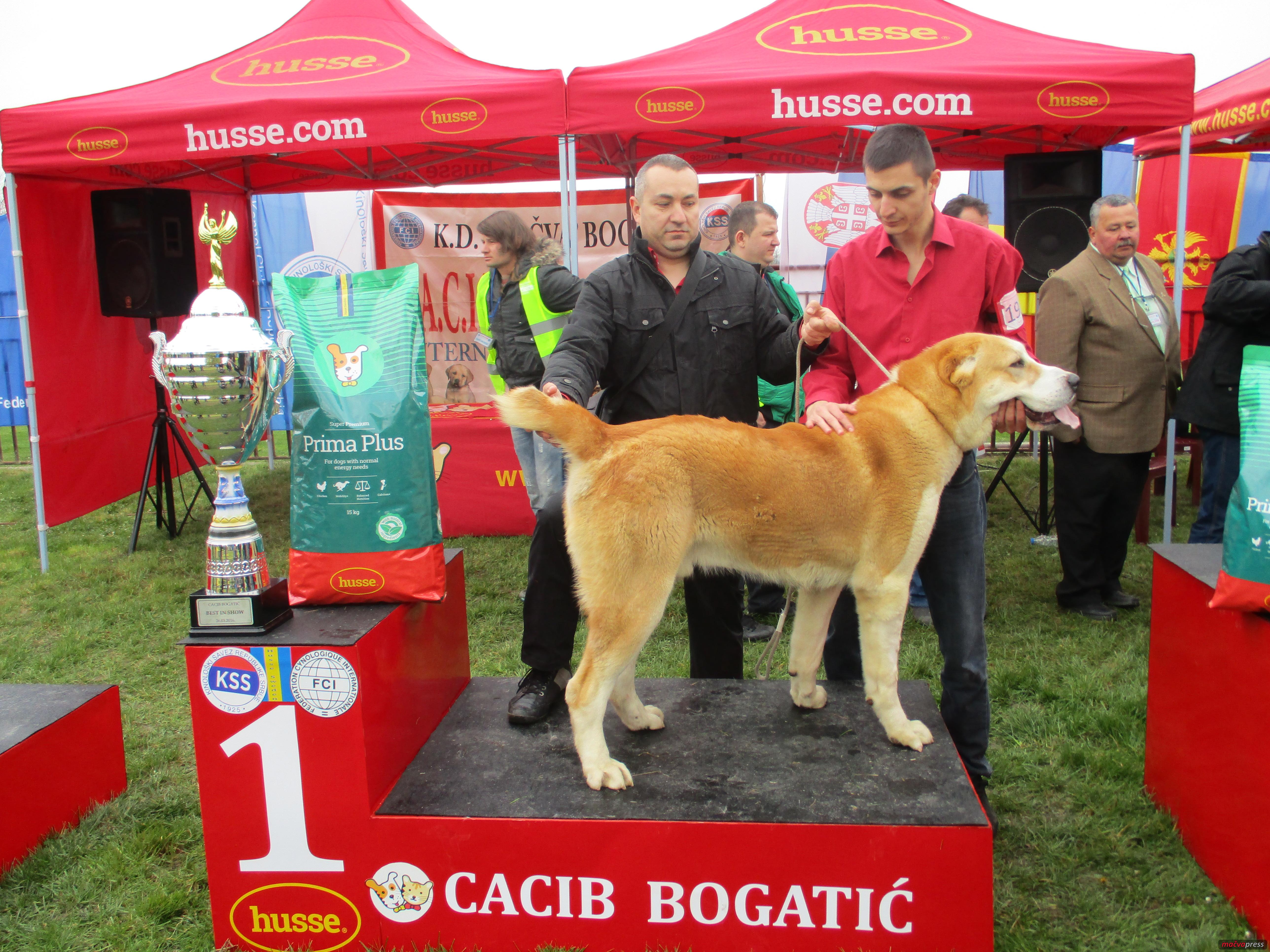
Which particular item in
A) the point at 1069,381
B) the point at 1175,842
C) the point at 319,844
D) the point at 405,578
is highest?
the point at 1069,381

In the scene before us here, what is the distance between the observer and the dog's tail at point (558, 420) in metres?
2.37

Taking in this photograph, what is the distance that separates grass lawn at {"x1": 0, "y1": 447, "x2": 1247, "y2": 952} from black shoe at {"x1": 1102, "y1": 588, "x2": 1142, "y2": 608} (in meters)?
0.11

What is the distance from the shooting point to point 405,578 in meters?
2.67

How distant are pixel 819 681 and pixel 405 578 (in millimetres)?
1620

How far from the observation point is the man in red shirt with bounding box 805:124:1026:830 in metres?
2.67

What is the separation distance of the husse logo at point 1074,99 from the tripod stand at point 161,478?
6.54 m

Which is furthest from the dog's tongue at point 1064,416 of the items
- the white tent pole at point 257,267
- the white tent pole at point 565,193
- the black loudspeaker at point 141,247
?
the white tent pole at point 257,267

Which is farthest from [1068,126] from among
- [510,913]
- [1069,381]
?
[510,913]

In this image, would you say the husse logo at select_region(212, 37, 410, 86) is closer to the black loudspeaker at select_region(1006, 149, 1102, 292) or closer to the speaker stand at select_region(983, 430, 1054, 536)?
the black loudspeaker at select_region(1006, 149, 1102, 292)

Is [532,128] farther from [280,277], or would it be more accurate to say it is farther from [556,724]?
[556,724]

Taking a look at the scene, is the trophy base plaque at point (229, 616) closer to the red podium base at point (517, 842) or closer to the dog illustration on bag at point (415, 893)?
the red podium base at point (517, 842)

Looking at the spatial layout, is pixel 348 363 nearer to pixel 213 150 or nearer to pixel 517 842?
pixel 517 842

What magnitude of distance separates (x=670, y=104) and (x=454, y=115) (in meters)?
1.36

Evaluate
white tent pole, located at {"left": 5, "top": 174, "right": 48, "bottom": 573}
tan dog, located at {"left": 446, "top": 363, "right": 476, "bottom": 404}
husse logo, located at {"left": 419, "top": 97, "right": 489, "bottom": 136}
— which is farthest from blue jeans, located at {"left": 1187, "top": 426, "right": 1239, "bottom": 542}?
white tent pole, located at {"left": 5, "top": 174, "right": 48, "bottom": 573}
